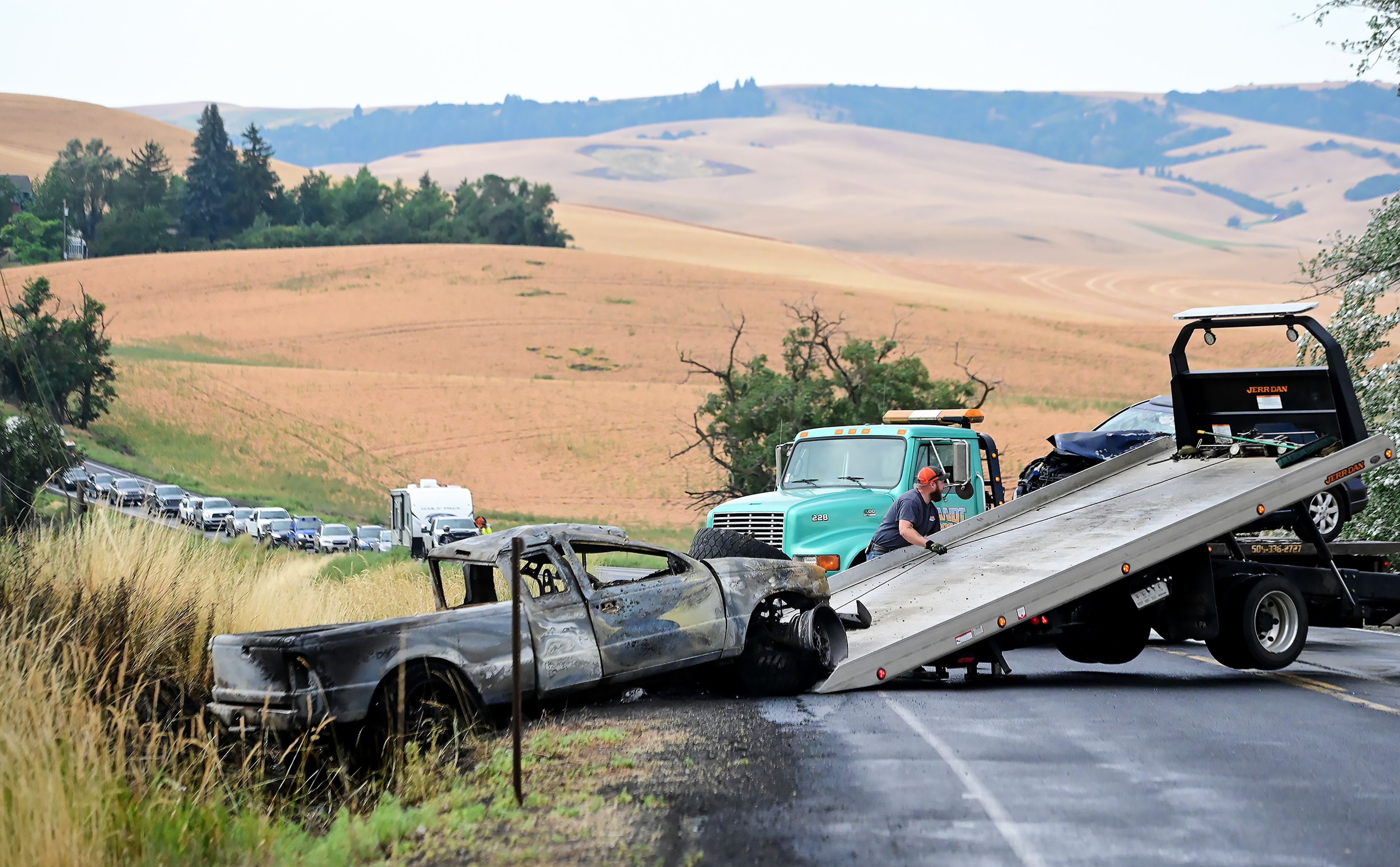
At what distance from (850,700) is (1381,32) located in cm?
1420

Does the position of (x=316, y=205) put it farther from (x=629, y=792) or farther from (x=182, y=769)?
(x=629, y=792)

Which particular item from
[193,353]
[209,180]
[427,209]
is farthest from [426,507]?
[209,180]

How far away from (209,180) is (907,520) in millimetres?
131310

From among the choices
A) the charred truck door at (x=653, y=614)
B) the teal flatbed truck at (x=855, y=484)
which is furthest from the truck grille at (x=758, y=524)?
the charred truck door at (x=653, y=614)

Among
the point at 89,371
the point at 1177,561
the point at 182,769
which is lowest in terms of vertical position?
the point at 89,371

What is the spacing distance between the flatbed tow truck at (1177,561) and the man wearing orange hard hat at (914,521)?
0.63ft

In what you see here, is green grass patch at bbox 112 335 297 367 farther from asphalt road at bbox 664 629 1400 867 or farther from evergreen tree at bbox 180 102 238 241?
asphalt road at bbox 664 629 1400 867

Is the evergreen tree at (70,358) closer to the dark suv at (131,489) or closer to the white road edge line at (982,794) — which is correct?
the dark suv at (131,489)

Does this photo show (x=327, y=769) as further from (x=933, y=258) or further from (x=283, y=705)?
(x=933, y=258)

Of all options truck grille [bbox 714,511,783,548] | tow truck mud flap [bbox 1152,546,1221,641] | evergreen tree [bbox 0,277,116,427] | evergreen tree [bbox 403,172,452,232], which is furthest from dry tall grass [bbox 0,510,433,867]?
evergreen tree [bbox 403,172,452,232]

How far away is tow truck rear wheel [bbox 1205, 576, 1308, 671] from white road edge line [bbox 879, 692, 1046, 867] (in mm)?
3219

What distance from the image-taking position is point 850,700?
36.1 feet

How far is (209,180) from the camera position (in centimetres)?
13275

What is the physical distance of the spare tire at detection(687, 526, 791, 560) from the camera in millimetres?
12188
